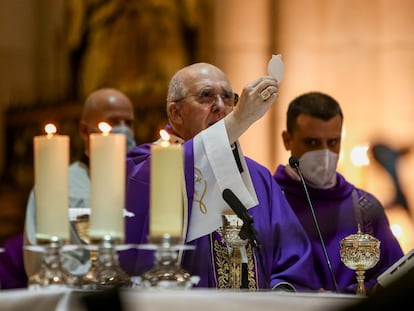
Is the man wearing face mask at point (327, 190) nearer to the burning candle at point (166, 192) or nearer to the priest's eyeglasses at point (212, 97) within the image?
the priest's eyeglasses at point (212, 97)

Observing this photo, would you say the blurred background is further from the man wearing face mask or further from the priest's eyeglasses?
the priest's eyeglasses

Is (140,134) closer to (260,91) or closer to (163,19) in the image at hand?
(163,19)

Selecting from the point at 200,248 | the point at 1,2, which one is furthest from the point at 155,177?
the point at 1,2

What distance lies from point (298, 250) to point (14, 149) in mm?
5843

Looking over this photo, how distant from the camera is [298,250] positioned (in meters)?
4.64

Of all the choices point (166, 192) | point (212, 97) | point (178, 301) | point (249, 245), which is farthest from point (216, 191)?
point (178, 301)

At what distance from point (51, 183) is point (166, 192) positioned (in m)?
0.27

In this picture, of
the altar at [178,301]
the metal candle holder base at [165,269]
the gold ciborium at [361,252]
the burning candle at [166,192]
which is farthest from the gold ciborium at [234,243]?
the altar at [178,301]

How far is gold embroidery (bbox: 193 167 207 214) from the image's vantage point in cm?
413

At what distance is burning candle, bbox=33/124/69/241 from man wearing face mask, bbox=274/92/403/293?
9.04 feet

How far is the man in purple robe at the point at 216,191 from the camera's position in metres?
4.06

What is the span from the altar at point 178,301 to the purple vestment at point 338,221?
2.77m

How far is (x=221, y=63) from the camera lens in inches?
349

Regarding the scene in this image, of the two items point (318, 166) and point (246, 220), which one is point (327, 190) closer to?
point (318, 166)
